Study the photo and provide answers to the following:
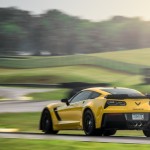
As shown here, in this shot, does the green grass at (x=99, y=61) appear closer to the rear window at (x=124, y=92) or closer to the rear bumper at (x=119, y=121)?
the rear window at (x=124, y=92)

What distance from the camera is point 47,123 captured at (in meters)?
17.0

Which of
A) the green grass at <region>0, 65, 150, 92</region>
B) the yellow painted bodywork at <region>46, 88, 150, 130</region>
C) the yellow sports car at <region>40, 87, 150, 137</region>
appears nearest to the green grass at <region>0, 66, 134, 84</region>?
the green grass at <region>0, 65, 150, 92</region>

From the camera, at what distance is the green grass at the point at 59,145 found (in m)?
11.0

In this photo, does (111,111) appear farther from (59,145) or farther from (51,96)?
(51,96)

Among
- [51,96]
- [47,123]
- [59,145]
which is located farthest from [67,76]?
[59,145]

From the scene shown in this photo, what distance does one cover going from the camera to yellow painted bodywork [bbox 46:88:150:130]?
574 inches

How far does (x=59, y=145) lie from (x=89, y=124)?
3620 millimetres

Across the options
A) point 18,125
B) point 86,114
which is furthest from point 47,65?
point 86,114

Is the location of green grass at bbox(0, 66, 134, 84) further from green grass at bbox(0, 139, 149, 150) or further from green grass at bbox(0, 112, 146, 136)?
green grass at bbox(0, 139, 149, 150)

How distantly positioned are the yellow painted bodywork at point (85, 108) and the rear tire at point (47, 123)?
0.17 metres

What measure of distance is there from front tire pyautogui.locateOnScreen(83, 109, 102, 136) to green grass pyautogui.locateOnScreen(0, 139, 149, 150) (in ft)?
8.95

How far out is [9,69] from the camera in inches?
5207

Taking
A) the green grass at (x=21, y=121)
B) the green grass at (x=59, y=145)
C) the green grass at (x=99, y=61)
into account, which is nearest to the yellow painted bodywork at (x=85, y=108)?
the green grass at (x=59, y=145)

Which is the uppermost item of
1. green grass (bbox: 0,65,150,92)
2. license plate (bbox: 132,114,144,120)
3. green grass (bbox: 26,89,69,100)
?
license plate (bbox: 132,114,144,120)
